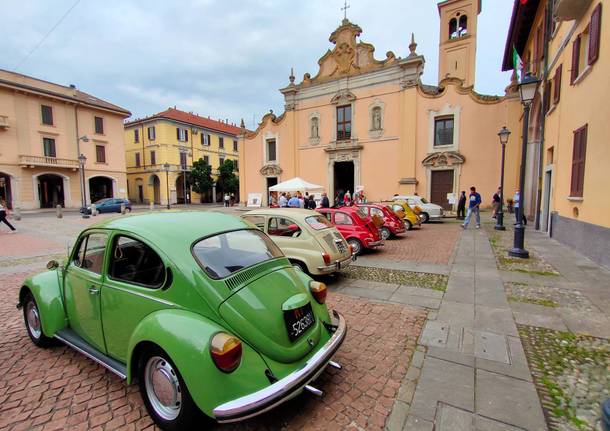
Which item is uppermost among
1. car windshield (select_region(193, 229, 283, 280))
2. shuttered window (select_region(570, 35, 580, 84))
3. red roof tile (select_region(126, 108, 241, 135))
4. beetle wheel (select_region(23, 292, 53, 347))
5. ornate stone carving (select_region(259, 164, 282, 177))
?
red roof tile (select_region(126, 108, 241, 135))

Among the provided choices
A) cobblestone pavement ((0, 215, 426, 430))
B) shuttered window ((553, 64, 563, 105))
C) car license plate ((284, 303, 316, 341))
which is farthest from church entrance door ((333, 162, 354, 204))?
car license plate ((284, 303, 316, 341))

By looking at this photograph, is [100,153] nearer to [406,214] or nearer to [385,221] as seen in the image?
[406,214]

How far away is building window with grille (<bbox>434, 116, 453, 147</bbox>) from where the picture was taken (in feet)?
68.9

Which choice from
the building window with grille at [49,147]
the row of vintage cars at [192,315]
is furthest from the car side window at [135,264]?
the building window with grille at [49,147]

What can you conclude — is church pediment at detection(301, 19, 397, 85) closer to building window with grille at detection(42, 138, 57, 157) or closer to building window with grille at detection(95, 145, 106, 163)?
building window with grille at detection(95, 145, 106, 163)

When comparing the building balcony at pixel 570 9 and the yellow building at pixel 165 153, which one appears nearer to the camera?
the building balcony at pixel 570 9

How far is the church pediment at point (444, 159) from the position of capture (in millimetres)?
20375

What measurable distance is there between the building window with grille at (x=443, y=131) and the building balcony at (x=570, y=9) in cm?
1267

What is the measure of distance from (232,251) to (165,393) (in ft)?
4.01

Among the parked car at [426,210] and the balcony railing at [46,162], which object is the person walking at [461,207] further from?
the balcony railing at [46,162]

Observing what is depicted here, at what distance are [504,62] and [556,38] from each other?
38.0 feet

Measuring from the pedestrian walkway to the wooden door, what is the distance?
17933 mm

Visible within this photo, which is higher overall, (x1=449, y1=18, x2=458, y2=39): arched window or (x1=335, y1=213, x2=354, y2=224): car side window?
(x1=449, y1=18, x2=458, y2=39): arched window

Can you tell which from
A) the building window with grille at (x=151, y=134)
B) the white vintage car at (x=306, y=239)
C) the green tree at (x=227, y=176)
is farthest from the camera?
the green tree at (x=227, y=176)
